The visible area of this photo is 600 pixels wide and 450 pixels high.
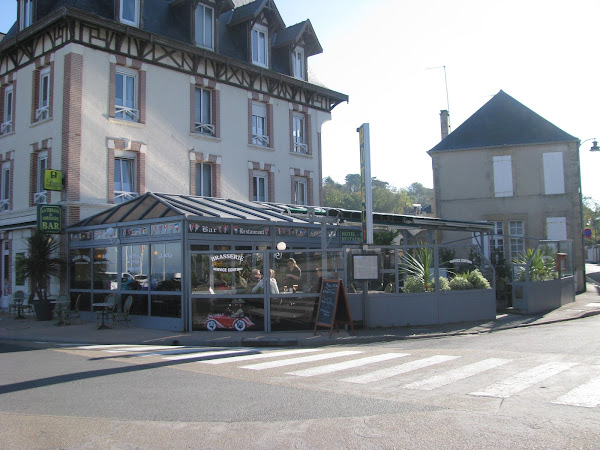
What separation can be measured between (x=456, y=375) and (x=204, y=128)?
53.1ft

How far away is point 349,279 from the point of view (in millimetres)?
13867

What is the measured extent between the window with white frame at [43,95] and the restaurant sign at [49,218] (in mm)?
3582

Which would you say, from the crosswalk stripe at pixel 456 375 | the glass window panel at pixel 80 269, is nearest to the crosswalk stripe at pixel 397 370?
the crosswalk stripe at pixel 456 375

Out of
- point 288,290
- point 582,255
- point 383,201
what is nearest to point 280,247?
point 288,290

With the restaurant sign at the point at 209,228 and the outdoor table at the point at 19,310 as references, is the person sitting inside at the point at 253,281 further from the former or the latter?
the outdoor table at the point at 19,310

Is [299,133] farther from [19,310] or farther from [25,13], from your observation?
[19,310]

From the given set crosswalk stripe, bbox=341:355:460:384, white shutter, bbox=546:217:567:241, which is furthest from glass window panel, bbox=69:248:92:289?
white shutter, bbox=546:217:567:241

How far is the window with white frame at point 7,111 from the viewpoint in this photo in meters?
21.0

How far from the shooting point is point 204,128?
21938mm

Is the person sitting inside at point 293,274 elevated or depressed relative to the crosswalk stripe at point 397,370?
elevated

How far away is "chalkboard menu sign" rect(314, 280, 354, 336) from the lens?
12875 millimetres

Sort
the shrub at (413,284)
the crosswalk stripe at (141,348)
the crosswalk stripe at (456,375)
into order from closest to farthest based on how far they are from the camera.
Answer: the crosswalk stripe at (456,375), the crosswalk stripe at (141,348), the shrub at (413,284)

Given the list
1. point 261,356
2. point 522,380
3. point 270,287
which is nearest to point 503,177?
point 270,287

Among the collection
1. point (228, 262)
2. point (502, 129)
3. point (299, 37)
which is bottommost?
point (228, 262)
